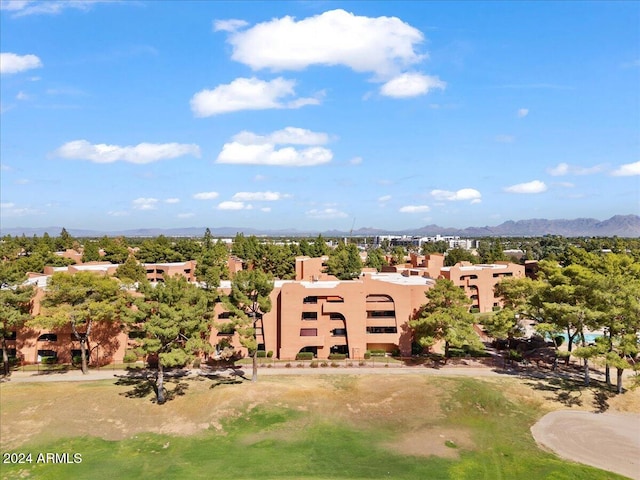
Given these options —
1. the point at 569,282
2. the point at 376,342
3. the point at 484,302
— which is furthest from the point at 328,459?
the point at 484,302

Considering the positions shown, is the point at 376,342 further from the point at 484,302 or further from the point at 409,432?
the point at 484,302

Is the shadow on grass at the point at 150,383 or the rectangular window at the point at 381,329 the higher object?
the rectangular window at the point at 381,329

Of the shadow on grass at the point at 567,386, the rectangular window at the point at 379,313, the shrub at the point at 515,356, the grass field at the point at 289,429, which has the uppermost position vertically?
the rectangular window at the point at 379,313

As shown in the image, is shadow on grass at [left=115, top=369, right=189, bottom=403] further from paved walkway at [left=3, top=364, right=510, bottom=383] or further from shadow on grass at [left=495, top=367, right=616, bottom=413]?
shadow on grass at [left=495, top=367, right=616, bottom=413]

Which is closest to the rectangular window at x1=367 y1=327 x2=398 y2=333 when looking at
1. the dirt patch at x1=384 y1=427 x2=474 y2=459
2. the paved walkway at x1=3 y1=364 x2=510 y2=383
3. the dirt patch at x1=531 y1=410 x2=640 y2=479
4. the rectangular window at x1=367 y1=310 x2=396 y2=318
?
the rectangular window at x1=367 y1=310 x2=396 y2=318

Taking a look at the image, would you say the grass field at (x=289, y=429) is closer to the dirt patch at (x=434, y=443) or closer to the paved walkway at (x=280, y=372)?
the dirt patch at (x=434, y=443)

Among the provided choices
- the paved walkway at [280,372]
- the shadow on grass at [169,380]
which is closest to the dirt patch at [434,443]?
the paved walkway at [280,372]
